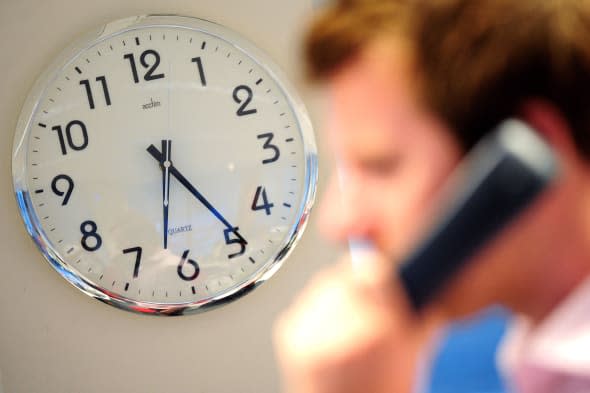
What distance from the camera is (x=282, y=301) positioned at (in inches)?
47.5

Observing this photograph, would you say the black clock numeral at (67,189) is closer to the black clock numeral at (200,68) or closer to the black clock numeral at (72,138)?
the black clock numeral at (72,138)

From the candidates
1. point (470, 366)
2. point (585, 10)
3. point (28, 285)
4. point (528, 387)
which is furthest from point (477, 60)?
point (28, 285)

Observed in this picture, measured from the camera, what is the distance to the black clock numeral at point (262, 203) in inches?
46.3

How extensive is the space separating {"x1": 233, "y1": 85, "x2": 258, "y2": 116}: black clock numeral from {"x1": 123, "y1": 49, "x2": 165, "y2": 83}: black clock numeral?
11cm

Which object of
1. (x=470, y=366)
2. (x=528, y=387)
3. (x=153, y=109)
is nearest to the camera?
(x=528, y=387)

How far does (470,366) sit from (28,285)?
667 millimetres

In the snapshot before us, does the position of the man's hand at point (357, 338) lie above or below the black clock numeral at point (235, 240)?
below

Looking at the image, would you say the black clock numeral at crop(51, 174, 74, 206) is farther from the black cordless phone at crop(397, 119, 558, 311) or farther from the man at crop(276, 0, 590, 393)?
the black cordless phone at crop(397, 119, 558, 311)

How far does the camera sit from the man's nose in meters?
0.93

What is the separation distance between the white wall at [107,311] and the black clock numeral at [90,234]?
80mm

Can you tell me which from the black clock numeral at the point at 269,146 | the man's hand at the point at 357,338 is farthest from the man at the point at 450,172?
the black clock numeral at the point at 269,146

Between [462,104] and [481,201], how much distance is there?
0.09 m

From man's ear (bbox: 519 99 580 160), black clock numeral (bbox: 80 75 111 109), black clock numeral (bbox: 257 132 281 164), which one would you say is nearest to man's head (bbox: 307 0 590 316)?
man's ear (bbox: 519 99 580 160)

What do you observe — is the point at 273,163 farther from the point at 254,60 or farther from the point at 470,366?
the point at 470,366
